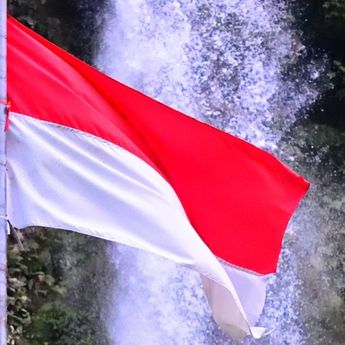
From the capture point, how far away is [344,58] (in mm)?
11844

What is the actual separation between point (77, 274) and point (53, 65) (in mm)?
6040

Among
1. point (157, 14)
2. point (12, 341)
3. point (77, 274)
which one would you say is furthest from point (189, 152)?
point (157, 14)

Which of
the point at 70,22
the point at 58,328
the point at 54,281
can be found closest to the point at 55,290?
the point at 54,281

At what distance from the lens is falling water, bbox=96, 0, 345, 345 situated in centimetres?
1006

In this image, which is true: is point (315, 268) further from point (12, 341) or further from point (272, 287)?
point (12, 341)

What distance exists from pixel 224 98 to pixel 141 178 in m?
7.35

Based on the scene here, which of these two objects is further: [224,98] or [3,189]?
[224,98]

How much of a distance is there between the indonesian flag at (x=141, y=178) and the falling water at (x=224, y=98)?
562 cm

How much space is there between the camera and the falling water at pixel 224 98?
33.0 ft

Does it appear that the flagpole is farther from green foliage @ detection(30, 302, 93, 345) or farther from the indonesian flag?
Answer: green foliage @ detection(30, 302, 93, 345)

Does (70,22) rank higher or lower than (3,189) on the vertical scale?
higher

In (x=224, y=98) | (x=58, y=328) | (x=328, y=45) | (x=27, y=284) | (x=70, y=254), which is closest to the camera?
(x=58, y=328)

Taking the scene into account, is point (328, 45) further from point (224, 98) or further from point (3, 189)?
point (3, 189)

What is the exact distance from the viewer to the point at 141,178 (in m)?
4.04
